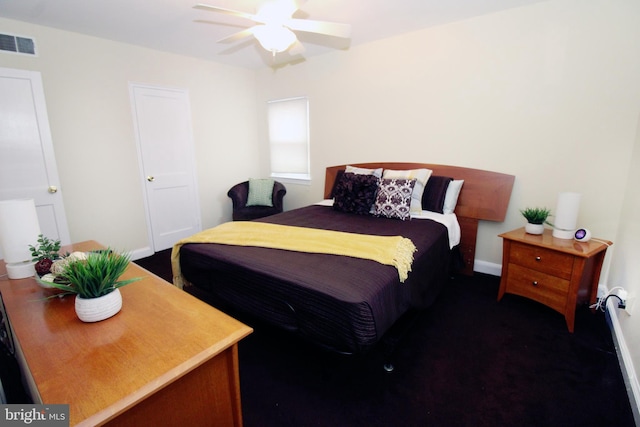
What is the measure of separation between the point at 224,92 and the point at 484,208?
368 centimetres

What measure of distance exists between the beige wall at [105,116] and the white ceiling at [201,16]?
0.63 ft

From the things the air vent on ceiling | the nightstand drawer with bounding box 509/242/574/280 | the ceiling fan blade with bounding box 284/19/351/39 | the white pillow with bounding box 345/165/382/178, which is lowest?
the nightstand drawer with bounding box 509/242/574/280

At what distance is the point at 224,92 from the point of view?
432 cm

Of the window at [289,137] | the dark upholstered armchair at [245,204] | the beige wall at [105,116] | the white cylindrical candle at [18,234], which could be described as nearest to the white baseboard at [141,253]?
the beige wall at [105,116]

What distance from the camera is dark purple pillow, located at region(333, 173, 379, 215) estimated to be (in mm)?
A: 2951

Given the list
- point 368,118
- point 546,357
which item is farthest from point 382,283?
point 368,118

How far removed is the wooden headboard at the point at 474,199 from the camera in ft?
9.20

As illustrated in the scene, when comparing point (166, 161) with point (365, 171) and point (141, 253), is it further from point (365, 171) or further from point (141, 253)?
point (365, 171)

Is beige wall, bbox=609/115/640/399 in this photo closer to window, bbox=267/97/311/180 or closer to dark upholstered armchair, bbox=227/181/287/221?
window, bbox=267/97/311/180

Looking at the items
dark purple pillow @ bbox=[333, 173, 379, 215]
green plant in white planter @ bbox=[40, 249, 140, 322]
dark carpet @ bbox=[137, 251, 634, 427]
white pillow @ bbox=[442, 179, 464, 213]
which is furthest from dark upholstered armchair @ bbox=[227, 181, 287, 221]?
green plant in white planter @ bbox=[40, 249, 140, 322]

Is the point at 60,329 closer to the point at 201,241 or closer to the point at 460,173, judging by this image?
the point at 201,241

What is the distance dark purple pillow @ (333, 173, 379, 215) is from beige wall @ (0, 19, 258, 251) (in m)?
2.20

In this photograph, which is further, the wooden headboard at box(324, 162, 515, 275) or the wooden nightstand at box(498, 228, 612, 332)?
the wooden headboard at box(324, 162, 515, 275)

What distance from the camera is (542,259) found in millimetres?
2221
